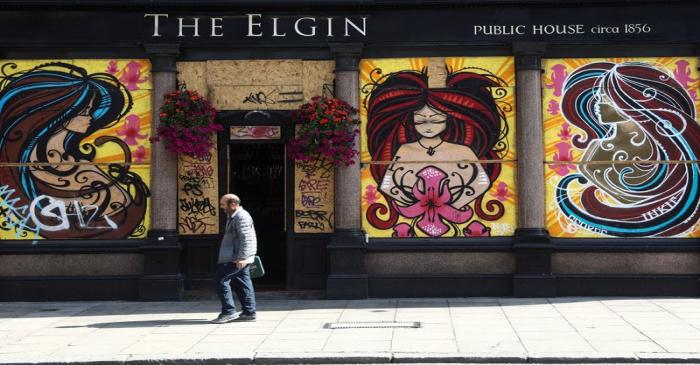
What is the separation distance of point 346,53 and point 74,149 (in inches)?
184

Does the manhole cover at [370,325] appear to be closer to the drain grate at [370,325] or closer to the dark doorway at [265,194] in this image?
the drain grate at [370,325]

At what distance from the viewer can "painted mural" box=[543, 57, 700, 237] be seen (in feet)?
39.2

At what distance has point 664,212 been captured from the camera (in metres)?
11.9

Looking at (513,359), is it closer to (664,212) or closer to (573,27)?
(664,212)

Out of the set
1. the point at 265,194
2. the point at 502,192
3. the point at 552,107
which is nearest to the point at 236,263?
the point at 265,194

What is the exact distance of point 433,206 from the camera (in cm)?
1212

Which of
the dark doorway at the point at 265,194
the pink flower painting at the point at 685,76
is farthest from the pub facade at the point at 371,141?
the dark doorway at the point at 265,194

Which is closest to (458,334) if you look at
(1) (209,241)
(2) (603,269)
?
(2) (603,269)

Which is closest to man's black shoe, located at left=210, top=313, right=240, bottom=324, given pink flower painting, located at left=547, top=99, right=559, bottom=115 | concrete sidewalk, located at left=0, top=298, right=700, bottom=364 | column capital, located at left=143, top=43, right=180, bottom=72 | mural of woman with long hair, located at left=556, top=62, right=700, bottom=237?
concrete sidewalk, located at left=0, top=298, right=700, bottom=364

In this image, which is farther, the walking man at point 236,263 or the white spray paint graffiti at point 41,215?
the white spray paint graffiti at point 41,215

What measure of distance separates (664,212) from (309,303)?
5.80 metres

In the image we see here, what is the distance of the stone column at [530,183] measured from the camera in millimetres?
11789

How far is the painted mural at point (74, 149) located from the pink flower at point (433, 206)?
173 inches

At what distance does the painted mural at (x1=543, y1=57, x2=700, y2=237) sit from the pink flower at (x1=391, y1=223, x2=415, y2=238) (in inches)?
88.1
